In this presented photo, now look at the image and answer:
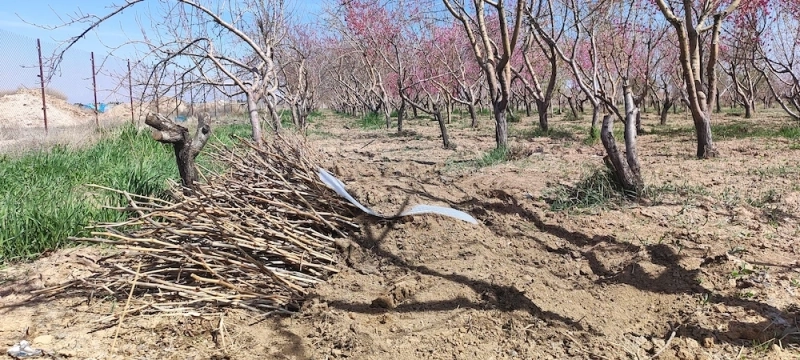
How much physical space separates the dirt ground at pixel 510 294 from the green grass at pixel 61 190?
21 centimetres

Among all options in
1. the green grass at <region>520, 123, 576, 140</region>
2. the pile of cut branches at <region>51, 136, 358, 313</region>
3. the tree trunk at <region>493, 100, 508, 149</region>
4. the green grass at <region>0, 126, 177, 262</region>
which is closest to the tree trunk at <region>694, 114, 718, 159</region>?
the tree trunk at <region>493, 100, 508, 149</region>

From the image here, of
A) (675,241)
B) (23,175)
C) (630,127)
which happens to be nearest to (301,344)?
(675,241)

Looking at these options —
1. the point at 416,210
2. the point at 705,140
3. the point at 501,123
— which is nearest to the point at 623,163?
the point at 416,210

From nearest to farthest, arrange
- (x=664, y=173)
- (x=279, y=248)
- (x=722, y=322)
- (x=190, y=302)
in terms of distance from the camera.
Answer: (x=722, y=322) < (x=190, y=302) < (x=279, y=248) < (x=664, y=173)

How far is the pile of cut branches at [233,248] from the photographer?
8.23ft

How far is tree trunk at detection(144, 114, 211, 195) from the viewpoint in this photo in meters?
3.83

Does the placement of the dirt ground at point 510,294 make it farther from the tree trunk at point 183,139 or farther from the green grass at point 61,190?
the tree trunk at point 183,139

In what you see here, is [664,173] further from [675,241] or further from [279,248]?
[279,248]

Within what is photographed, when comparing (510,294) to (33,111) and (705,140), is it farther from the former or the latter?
(33,111)

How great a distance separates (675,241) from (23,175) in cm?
590

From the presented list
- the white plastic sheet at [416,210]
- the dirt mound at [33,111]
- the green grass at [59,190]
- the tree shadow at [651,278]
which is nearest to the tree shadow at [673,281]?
the tree shadow at [651,278]

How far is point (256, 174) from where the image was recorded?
135 inches

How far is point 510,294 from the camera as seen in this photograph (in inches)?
92.5

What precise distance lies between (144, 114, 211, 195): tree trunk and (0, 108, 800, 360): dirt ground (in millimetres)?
890
